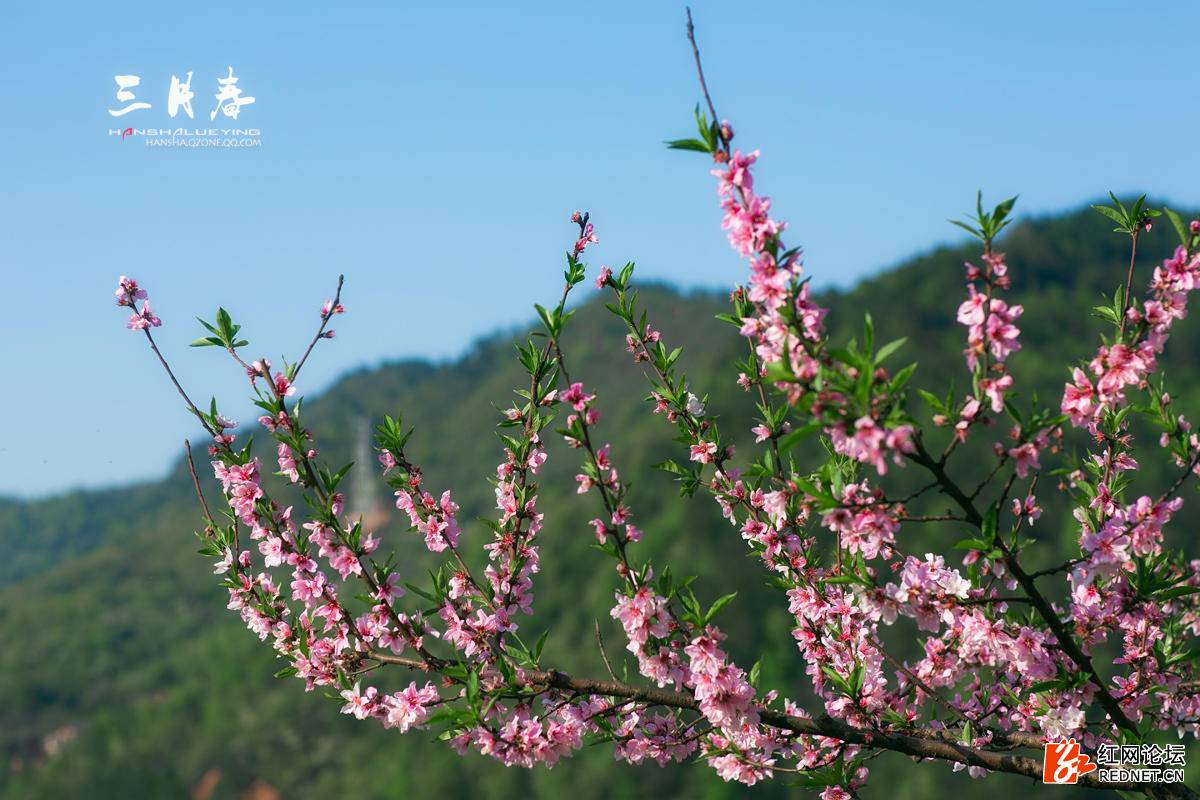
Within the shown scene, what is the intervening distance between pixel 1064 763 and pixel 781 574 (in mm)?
1332

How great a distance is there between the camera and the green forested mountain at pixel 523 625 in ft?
253

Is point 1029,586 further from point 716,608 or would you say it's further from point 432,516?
point 432,516

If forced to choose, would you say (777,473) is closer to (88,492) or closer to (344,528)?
(344,528)

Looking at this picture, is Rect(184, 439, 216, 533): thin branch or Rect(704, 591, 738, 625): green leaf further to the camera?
Rect(184, 439, 216, 533): thin branch

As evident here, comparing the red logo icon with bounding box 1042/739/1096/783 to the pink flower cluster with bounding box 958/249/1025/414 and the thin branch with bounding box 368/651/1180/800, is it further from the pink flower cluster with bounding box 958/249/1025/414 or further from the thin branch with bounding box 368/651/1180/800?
the pink flower cluster with bounding box 958/249/1025/414

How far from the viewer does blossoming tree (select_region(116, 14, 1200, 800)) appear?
341 cm

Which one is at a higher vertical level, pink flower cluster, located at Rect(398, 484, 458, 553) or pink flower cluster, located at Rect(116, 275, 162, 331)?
pink flower cluster, located at Rect(116, 275, 162, 331)

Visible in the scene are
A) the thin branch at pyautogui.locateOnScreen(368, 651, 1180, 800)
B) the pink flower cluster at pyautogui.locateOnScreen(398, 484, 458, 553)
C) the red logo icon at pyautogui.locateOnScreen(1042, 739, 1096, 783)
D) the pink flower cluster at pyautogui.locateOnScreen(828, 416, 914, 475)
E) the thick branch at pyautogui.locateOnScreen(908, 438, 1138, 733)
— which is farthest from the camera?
the pink flower cluster at pyautogui.locateOnScreen(398, 484, 458, 553)

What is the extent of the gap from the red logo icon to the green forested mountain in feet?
172

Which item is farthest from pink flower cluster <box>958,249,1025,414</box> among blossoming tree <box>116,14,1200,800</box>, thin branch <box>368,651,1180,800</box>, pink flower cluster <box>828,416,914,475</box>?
thin branch <box>368,651,1180,800</box>

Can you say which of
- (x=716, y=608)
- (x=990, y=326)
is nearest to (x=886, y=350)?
(x=990, y=326)

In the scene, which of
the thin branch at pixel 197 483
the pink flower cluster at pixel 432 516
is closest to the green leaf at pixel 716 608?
the pink flower cluster at pixel 432 516

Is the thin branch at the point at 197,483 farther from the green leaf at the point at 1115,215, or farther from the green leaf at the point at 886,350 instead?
the green leaf at the point at 1115,215

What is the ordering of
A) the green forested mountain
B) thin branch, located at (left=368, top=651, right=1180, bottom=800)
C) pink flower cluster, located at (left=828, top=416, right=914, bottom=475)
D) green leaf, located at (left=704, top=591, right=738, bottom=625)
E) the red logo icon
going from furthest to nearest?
1. the green forested mountain
2. the red logo icon
3. thin branch, located at (left=368, top=651, right=1180, bottom=800)
4. green leaf, located at (left=704, top=591, right=738, bottom=625)
5. pink flower cluster, located at (left=828, top=416, right=914, bottom=475)
